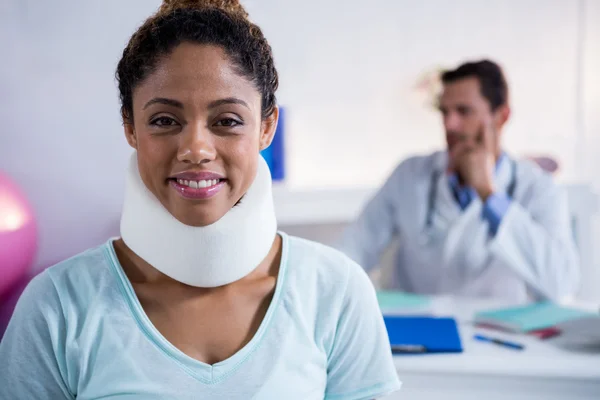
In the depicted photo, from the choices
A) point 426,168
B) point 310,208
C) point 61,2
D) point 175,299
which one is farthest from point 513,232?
point 61,2

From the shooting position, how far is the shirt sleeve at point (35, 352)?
0.72 metres

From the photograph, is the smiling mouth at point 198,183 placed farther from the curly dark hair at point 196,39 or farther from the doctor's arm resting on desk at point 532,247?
the doctor's arm resting on desk at point 532,247

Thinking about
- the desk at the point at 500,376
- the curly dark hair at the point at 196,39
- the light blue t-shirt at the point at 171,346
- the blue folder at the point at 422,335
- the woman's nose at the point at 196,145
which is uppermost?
the curly dark hair at the point at 196,39

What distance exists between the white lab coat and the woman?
39.1 inches

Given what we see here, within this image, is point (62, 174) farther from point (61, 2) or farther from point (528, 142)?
point (528, 142)

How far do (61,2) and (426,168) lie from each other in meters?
1.45

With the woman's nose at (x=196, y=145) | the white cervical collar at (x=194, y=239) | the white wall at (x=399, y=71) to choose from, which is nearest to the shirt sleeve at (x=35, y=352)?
the white cervical collar at (x=194, y=239)

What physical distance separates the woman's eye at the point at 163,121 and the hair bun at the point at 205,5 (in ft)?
0.46

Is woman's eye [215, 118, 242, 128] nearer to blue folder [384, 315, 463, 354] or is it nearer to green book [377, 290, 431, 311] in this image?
blue folder [384, 315, 463, 354]

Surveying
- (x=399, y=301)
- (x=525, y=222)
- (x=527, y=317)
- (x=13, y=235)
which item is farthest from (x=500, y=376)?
(x=13, y=235)

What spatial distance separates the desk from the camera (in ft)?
3.81

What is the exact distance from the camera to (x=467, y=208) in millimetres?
1840

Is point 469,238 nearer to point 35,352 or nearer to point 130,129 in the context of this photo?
point 130,129

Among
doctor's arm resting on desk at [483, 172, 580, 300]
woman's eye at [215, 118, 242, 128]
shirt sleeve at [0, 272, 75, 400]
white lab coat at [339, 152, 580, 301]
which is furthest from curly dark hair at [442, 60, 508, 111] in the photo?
shirt sleeve at [0, 272, 75, 400]
